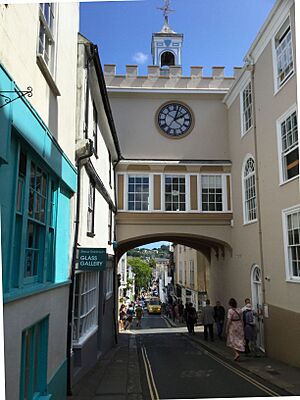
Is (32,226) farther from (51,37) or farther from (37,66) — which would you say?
(51,37)

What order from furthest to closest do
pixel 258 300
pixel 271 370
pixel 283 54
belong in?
pixel 258 300
pixel 283 54
pixel 271 370

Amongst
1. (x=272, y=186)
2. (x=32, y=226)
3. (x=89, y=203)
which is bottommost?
(x=32, y=226)

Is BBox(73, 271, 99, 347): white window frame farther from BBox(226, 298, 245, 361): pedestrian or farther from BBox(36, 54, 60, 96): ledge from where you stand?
BBox(36, 54, 60, 96): ledge

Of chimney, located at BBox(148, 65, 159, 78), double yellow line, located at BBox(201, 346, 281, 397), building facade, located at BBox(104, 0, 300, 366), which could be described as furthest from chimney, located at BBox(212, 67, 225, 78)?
double yellow line, located at BBox(201, 346, 281, 397)

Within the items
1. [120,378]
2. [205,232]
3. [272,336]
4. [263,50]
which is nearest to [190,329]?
[205,232]

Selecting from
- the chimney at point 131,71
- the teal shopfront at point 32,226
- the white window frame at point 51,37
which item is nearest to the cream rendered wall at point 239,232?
the chimney at point 131,71

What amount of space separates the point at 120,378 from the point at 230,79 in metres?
14.7

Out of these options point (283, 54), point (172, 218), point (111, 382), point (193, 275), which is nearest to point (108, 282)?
point (172, 218)

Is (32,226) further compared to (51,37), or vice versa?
(51,37)

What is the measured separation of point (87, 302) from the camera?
9.95 meters

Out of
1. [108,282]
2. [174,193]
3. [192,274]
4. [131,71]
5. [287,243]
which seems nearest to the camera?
[287,243]

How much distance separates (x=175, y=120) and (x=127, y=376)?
39.5 feet

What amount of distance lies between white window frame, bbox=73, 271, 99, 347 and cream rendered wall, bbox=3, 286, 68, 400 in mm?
1633

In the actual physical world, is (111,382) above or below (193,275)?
below
